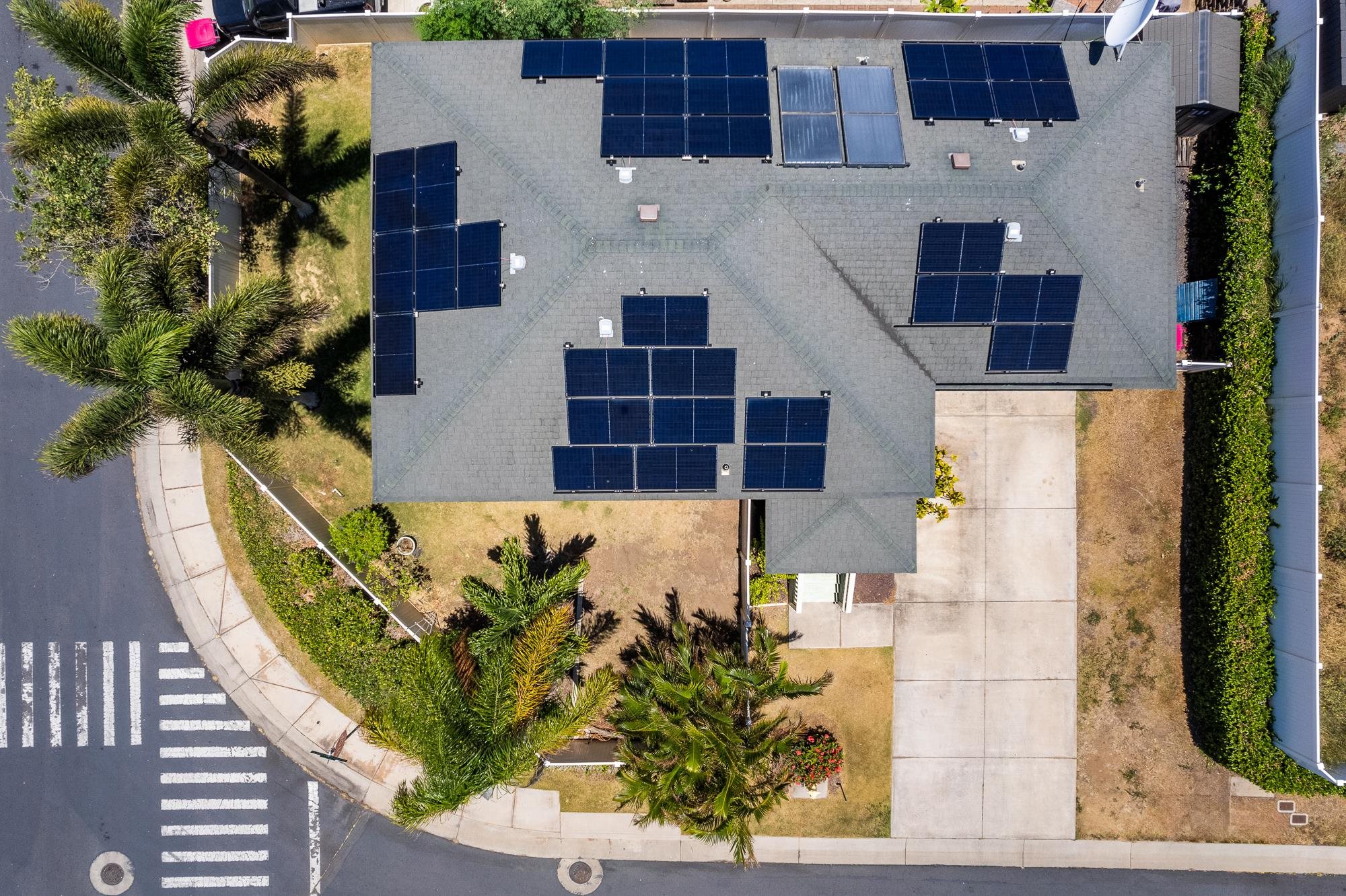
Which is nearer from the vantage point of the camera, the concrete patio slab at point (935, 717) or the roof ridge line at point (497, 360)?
the roof ridge line at point (497, 360)

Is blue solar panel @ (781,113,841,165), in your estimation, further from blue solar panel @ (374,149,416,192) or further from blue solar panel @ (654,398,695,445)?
blue solar panel @ (374,149,416,192)

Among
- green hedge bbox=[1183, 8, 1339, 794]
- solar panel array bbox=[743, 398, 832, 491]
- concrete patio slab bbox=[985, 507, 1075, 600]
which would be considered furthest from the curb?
solar panel array bbox=[743, 398, 832, 491]

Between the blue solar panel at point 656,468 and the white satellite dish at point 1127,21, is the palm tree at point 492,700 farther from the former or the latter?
the white satellite dish at point 1127,21

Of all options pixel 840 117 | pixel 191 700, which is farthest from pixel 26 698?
pixel 840 117

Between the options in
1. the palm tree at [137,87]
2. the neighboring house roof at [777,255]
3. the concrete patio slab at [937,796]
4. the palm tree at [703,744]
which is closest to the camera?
the palm tree at [137,87]

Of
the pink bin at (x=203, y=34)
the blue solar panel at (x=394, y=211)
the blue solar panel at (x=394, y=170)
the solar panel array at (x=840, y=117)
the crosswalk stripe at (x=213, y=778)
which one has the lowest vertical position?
the crosswalk stripe at (x=213, y=778)

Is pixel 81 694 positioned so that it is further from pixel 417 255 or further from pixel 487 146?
pixel 487 146

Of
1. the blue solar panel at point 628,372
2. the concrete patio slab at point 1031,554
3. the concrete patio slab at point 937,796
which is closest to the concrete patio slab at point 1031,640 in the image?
the concrete patio slab at point 1031,554
